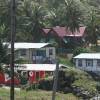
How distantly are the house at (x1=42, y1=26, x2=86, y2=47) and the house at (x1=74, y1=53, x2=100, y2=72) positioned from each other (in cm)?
1877

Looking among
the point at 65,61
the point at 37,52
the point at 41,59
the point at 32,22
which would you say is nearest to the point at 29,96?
the point at 65,61

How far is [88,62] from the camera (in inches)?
2852

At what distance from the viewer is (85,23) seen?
331ft

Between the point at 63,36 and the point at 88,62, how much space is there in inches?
871

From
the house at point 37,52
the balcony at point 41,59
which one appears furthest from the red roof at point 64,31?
the balcony at point 41,59

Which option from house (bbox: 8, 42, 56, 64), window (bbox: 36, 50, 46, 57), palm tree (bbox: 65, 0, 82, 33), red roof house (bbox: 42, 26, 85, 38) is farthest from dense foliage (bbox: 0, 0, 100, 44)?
window (bbox: 36, 50, 46, 57)

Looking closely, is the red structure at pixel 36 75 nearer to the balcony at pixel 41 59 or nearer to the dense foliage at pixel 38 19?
the balcony at pixel 41 59

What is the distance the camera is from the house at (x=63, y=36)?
9319 centimetres

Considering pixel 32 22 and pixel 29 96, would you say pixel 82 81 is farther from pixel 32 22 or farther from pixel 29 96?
pixel 32 22

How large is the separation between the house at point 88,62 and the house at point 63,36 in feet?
61.6

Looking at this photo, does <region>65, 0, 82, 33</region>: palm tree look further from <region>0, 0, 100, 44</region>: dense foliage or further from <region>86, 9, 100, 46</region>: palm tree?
<region>86, 9, 100, 46</region>: palm tree

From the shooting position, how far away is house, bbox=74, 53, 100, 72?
71.7 metres

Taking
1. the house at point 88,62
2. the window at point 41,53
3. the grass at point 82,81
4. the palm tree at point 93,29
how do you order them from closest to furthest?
the grass at point 82,81
the house at point 88,62
the window at point 41,53
the palm tree at point 93,29

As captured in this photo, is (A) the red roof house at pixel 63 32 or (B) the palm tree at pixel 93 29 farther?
(B) the palm tree at pixel 93 29
